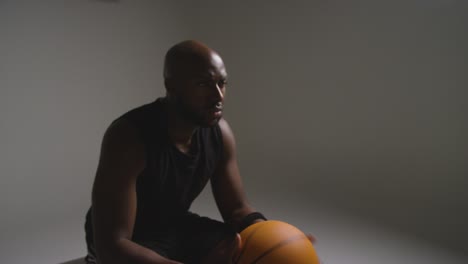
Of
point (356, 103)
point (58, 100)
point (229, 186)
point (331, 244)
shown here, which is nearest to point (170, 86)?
point (229, 186)

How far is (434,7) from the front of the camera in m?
2.60

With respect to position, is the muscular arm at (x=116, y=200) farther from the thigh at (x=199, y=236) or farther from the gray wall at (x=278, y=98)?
the gray wall at (x=278, y=98)

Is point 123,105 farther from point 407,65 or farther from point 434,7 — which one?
point 434,7

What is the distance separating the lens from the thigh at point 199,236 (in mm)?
1544

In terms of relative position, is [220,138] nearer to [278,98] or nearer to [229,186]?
[229,186]

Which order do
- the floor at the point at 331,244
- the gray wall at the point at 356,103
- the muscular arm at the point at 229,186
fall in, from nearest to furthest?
the muscular arm at the point at 229,186 < the floor at the point at 331,244 < the gray wall at the point at 356,103

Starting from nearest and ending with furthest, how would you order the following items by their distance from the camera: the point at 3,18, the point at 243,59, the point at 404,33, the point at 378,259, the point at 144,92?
the point at 378,259, the point at 3,18, the point at 404,33, the point at 144,92, the point at 243,59

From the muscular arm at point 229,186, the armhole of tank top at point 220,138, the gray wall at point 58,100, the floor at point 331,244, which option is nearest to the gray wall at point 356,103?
the floor at point 331,244

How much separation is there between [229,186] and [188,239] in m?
0.24

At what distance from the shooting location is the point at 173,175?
146 centimetres

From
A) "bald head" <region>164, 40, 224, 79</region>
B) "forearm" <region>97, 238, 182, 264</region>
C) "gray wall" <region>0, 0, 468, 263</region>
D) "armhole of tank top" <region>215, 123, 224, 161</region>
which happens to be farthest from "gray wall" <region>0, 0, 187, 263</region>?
"bald head" <region>164, 40, 224, 79</region>

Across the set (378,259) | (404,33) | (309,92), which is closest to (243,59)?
(309,92)

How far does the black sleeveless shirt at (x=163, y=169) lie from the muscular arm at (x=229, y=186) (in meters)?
0.03

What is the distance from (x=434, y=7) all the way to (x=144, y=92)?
1.88 m
